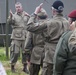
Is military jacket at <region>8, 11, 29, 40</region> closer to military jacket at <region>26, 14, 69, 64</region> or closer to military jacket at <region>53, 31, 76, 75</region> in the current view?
military jacket at <region>26, 14, 69, 64</region>

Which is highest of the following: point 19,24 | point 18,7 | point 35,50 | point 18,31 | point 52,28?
point 18,7

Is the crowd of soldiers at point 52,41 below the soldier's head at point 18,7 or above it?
below

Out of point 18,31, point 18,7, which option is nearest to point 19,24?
point 18,31

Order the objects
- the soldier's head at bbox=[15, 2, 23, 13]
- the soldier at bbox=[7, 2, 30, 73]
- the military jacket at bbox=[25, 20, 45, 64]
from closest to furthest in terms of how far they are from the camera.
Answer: the military jacket at bbox=[25, 20, 45, 64] → the soldier's head at bbox=[15, 2, 23, 13] → the soldier at bbox=[7, 2, 30, 73]

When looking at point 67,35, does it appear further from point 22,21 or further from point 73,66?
point 22,21

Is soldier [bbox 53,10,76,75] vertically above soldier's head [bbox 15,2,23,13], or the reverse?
soldier's head [bbox 15,2,23,13]

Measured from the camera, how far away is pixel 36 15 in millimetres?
6781

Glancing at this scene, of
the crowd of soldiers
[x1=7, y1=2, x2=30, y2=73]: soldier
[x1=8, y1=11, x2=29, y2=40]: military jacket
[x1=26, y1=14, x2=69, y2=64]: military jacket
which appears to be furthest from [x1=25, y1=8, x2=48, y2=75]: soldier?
[x1=8, y1=11, x2=29, y2=40]: military jacket

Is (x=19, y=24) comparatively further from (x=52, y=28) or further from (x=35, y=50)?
(x=52, y=28)

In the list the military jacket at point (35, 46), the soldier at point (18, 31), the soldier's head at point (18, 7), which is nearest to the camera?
the military jacket at point (35, 46)

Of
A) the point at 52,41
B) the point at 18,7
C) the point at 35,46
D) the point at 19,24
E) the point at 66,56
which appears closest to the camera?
the point at 66,56

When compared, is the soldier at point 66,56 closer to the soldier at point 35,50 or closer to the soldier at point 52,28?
the soldier at point 52,28

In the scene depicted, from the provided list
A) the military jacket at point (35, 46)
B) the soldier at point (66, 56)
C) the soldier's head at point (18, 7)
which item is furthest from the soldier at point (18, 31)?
the soldier at point (66, 56)

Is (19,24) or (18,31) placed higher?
(19,24)
